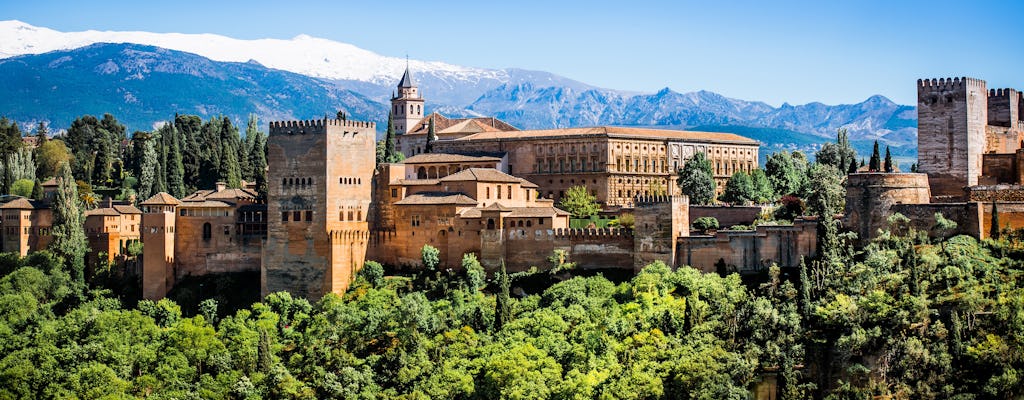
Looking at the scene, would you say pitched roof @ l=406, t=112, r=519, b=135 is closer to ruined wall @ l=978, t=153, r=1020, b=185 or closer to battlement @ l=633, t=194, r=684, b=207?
battlement @ l=633, t=194, r=684, b=207

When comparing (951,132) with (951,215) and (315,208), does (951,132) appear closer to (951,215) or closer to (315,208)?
(951,215)

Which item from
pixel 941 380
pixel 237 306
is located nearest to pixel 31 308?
pixel 237 306

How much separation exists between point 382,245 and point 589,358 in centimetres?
1819

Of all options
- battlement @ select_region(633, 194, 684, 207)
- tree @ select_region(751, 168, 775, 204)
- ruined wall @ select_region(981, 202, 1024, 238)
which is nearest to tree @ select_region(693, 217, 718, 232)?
battlement @ select_region(633, 194, 684, 207)

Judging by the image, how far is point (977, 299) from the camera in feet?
168

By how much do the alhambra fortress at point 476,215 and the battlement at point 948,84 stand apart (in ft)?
0.17

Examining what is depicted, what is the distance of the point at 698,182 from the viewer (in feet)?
282

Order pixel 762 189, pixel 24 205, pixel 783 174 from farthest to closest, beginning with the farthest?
pixel 783 174
pixel 762 189
pixel 24 205

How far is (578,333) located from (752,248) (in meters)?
9.84

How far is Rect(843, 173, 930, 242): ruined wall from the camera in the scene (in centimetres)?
5925

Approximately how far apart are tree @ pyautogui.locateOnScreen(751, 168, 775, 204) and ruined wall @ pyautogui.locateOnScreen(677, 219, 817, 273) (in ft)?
71.4

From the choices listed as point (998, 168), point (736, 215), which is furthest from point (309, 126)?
point (998, 168)

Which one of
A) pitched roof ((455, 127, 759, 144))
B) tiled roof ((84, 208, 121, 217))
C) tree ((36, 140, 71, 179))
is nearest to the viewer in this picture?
tiled roof ((84, 208, 121, 217))

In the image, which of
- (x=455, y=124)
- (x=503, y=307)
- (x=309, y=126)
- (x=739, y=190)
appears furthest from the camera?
(x=455, y=124)
